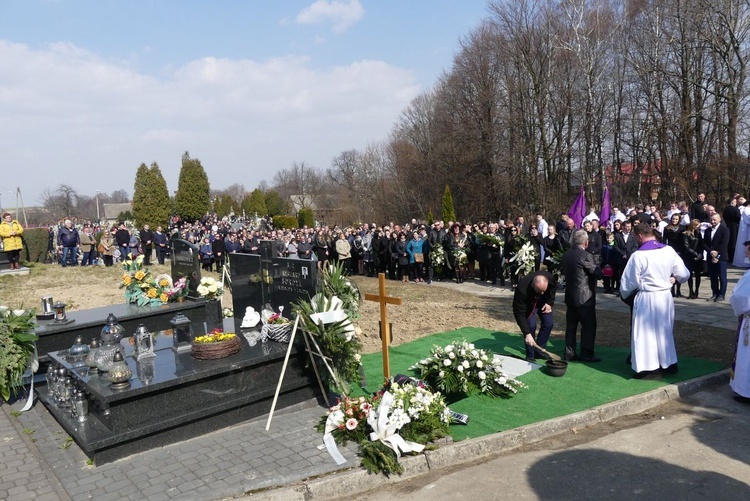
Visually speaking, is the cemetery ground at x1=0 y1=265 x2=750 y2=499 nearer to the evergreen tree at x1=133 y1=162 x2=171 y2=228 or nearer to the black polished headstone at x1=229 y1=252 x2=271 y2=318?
the black polished headstone at x1=229 y1=252 x2=271 y2=318

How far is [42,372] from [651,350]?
849 centimetres

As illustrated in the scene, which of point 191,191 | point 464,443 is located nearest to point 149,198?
point 191,191

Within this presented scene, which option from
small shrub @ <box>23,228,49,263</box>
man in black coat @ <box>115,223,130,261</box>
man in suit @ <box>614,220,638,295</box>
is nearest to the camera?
man in suit @ <box>614,220,638,295</box>

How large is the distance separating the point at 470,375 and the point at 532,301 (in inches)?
69.0

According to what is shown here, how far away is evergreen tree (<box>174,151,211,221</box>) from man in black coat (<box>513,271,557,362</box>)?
2012 inches

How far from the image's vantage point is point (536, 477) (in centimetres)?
505

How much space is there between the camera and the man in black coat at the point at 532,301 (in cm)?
775

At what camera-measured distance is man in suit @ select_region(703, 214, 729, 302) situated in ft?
40.4

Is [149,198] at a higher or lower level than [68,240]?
higher

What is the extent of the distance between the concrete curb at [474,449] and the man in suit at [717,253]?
6150mm

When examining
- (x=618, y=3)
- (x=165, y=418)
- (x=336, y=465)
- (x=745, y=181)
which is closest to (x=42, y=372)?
(x=165, y=418)

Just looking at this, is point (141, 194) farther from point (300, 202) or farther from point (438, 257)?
point (300, 202)

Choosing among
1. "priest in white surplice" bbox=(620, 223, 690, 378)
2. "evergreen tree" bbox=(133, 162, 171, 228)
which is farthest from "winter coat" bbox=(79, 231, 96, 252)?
"evergreen tree" bbox=(133, 162, 171, 228)

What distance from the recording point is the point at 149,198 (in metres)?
47.0
